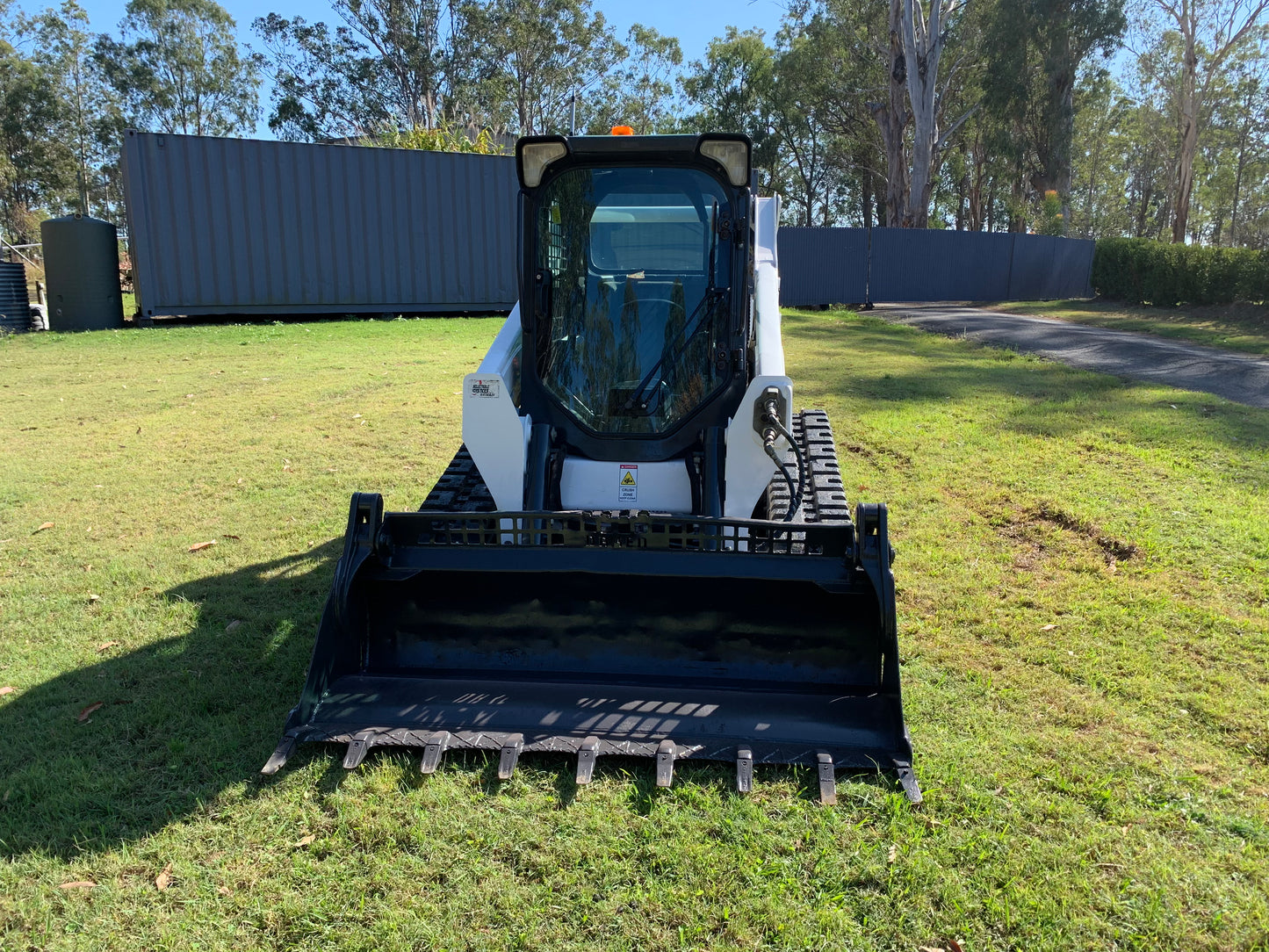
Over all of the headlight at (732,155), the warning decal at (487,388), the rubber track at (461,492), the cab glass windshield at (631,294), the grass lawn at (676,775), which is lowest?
the grass lawn at (676,775)

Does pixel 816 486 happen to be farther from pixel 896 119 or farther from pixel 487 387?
pixel 896 119

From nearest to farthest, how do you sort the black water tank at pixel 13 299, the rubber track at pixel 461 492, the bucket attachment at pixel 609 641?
the bucket attachment at pixel 609 641 → the rubber track at pixel 461 492 → the black water tank at pixel 13 299

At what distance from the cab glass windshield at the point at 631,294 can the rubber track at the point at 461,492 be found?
2.32 ft

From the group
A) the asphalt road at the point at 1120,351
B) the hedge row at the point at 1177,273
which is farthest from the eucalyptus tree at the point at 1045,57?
the asphalt road at the point at 1120,351

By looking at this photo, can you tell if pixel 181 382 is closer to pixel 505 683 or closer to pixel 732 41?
pixel 505 683

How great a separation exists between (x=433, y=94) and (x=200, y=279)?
2908cm

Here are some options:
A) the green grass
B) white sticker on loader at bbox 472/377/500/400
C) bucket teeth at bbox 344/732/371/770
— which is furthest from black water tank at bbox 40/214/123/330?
the green grass

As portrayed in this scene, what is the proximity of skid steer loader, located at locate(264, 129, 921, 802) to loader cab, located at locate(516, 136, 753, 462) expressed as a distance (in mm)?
11

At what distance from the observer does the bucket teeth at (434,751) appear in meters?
3.23

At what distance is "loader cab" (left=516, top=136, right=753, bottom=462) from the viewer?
4.43m

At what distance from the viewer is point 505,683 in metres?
3.61

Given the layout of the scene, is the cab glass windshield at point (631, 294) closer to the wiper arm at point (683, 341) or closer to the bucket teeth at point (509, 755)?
the wiper arm at point (683, 341)

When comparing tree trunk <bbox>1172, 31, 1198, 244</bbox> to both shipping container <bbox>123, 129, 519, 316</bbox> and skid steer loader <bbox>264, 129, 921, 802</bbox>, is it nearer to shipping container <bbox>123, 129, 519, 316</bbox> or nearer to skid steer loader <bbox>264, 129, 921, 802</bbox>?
shipping container <bbox>123, 129, 519, 316</bbox>

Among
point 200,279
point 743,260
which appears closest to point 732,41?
point 200,279
